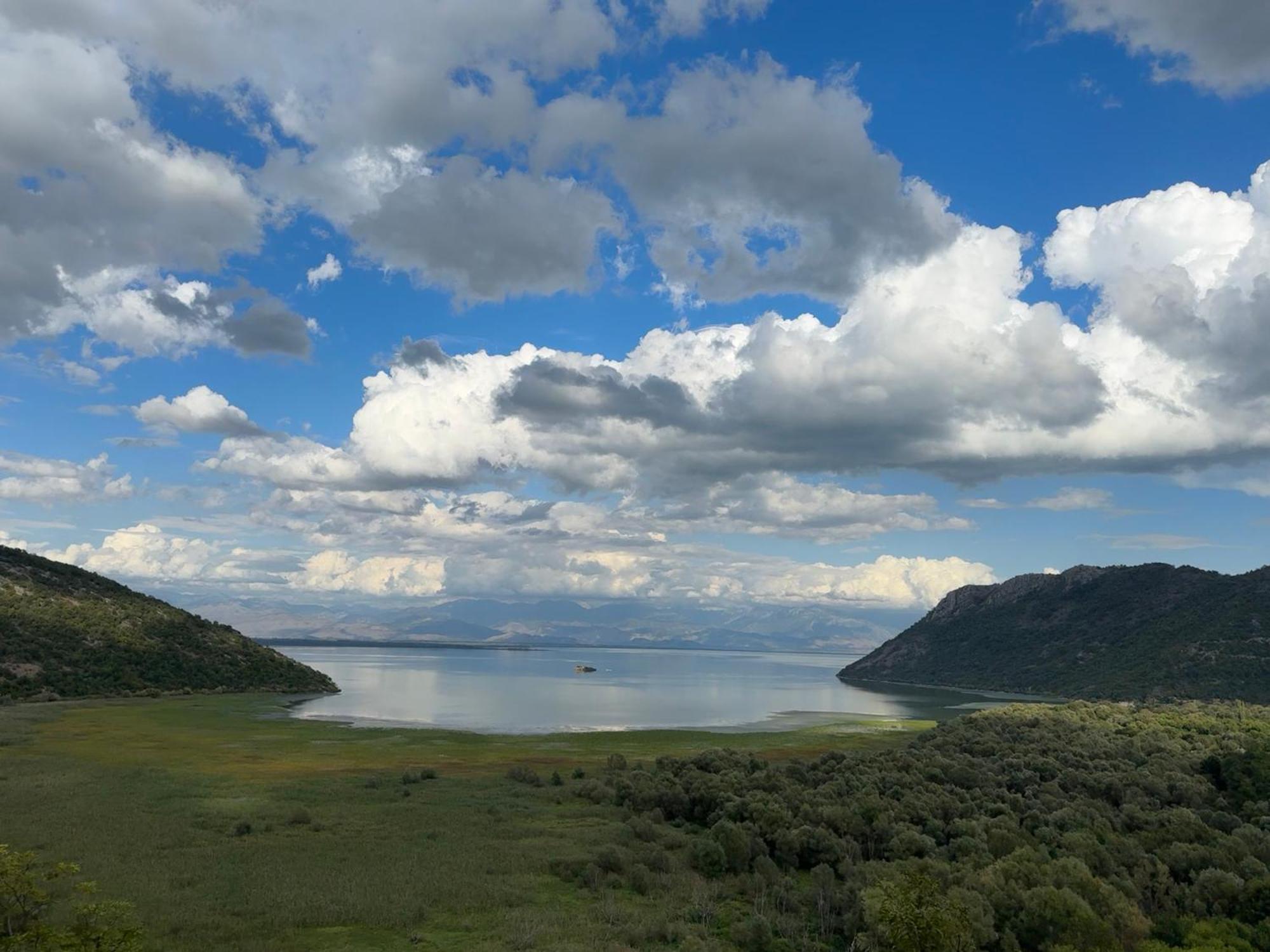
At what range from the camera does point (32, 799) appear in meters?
41.8

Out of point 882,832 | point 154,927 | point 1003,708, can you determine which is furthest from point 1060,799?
point 1003,708

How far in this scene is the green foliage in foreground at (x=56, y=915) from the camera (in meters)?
19.6

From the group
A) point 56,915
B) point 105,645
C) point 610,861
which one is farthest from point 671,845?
point 105,645

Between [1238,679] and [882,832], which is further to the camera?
[1238,679]

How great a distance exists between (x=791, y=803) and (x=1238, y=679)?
153m

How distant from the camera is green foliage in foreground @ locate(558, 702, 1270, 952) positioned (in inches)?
1021

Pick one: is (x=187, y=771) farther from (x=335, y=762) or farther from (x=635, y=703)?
(x=635, y=703)

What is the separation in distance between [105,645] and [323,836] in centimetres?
A: 10850

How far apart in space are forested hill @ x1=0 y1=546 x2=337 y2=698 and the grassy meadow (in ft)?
130

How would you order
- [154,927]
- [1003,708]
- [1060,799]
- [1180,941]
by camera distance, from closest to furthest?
[154,927] < [1180,941] < [1060,799] < [1003,708]

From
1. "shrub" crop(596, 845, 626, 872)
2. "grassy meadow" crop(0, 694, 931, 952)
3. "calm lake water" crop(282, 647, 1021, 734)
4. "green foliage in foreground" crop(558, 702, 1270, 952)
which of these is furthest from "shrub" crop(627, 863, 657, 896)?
"calm lake water" crop(282, 647, 1021, 734)

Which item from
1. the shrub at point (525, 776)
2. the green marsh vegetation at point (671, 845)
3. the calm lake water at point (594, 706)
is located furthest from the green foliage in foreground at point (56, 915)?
the calm lake water at point (594, 706)

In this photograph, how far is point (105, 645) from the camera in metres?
121

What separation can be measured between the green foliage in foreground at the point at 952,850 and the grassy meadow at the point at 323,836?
10.6 ft
